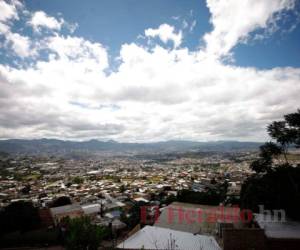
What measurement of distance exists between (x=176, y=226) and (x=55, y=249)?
9384mm

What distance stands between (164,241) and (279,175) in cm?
1033

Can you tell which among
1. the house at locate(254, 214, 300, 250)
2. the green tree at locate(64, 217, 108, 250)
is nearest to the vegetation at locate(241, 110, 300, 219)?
the house at locate(254, 214, 300, 250)

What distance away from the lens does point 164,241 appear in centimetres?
1180

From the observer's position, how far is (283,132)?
15000mm

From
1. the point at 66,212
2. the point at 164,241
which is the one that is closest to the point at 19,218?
the point at 66,212

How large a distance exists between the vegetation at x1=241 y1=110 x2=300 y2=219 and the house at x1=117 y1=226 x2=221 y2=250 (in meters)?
6.64

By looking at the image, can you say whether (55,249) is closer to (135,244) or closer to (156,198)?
(135,244)

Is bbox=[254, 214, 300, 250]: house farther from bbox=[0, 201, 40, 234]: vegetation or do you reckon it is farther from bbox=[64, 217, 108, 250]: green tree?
bbox=[0, 201, 40, 234]: vegetation

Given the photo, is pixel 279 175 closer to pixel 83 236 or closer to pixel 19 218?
pixel 83 236

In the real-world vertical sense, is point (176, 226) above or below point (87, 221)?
below

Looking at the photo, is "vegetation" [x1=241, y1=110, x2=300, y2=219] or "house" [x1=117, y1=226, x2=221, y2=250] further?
"vegetation" [x1=241, y1=110, x2=300, y2=219]

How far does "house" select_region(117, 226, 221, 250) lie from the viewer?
1136 cm

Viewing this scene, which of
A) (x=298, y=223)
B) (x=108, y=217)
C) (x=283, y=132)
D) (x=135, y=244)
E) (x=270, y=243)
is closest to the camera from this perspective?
(x=270, y=243)

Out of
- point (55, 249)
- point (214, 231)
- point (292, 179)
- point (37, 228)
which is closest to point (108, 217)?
point (37, 228)
